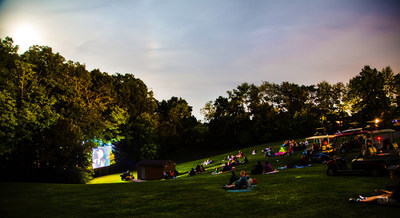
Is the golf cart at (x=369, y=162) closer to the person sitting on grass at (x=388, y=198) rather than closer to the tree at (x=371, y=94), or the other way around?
the person sitting on grass at (x=388, y=198)

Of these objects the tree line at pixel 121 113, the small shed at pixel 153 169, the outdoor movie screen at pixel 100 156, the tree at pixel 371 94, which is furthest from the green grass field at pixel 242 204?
the tree at pixel 371 94

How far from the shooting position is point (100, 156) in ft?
117

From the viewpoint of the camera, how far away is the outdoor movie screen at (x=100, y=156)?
34.3 metres

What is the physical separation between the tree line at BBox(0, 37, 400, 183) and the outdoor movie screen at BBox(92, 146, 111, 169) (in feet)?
3.91

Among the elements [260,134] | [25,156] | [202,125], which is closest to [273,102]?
[260,134]

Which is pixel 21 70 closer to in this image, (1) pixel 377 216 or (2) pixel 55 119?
(2) pixel 55 119

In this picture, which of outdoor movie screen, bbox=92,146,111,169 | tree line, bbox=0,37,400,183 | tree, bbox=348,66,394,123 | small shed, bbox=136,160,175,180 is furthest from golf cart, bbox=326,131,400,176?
tree, bbox=348,66,394,123

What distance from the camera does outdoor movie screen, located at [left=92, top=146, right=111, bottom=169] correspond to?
113ft

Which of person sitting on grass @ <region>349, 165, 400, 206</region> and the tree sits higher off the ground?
the tree

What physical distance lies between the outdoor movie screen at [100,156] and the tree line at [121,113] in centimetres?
119

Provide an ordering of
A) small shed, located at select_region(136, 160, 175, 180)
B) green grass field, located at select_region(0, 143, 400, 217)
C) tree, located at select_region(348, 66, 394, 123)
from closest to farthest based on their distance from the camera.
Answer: green grass field, located at select_region(0, 143, 400, 217), small shed, located at select_region(136, 160, 175, 180), tree, located at select_region(348, 66, 394, 123)

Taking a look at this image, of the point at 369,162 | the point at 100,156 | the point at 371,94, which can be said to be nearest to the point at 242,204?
the point at 369,162

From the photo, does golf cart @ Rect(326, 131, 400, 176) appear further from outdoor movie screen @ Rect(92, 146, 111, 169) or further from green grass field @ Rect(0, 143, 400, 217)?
outdoor movie screen @ Rect(92, 146, 111, 169)

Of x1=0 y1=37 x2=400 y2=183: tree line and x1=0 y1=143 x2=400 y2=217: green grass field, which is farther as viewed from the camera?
x1=0 y1=37 x2=400 y2=183: tree line
